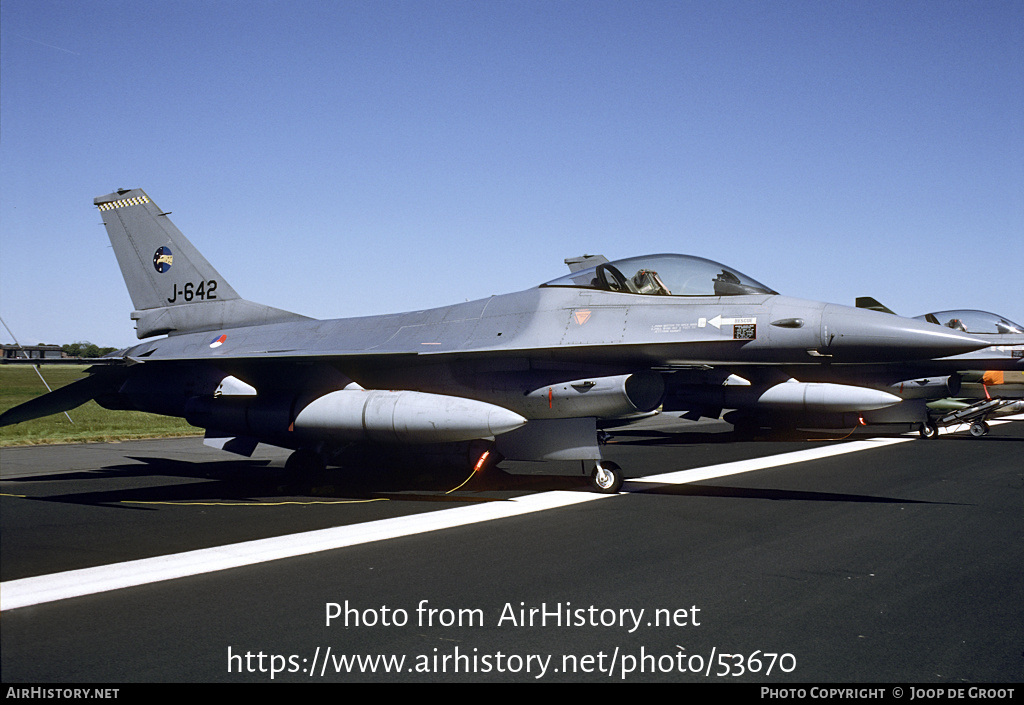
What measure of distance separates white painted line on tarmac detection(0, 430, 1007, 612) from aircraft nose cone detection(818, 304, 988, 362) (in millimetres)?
3314

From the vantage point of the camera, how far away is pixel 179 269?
1299cm

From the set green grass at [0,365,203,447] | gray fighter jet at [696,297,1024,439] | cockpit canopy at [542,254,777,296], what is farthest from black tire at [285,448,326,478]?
gray fighter jet at [696,297,1024,439]

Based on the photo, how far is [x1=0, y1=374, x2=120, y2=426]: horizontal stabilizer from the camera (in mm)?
9438

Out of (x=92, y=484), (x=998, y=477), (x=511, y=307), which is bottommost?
(x=998, y=477)

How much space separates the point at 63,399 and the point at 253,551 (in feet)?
17.1

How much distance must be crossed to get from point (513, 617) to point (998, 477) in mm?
10070

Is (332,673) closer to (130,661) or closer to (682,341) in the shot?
(130,661)

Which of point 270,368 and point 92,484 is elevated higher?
point 270,368

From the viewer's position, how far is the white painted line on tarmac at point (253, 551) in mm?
5016

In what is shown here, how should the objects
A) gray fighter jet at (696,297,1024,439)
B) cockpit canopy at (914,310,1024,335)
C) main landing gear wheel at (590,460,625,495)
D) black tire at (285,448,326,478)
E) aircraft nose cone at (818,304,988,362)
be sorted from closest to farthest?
aircraft nose cone at (818,304,988,362)
main landing gear wheel at (590,460,625,495)
black tire at (285,448,326,478)
gray fighter jet at (696,297,1024,439)
cockpit canopy at (914,310,1024,335)

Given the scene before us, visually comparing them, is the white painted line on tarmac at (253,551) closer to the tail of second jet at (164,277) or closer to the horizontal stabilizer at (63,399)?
the horizontal stabilizer at (63,399)

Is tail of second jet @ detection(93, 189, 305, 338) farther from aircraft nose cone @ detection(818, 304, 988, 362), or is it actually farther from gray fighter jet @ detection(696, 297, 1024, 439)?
gray fighter jet @ detection(696, 297, 1024, 439)

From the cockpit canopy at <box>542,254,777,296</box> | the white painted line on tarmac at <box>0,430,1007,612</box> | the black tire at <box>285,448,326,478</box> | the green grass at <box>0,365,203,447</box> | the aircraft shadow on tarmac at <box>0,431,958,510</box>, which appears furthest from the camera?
the green grass at <box>0,365,203,447</box>

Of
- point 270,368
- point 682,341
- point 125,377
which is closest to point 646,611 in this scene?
point 682,341
